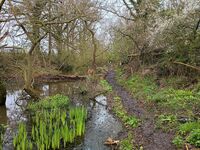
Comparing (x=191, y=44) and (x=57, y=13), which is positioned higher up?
(x=57, y=13)

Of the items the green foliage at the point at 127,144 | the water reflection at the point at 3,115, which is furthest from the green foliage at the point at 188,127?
the water reflection at the point at 3,115

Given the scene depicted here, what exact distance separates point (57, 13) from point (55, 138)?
8.87 meters

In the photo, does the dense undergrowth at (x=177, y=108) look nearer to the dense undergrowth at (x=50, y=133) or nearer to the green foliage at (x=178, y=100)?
the green foliage at (x=178, y=100)

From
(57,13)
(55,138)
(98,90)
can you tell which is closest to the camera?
(55,138)

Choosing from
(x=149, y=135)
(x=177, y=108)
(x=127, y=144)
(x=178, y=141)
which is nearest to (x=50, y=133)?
(x=127, y=144)

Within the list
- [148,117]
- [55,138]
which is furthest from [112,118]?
[55,138]

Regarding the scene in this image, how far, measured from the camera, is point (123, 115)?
13.8 m

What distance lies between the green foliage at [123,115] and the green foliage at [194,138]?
10.7ft

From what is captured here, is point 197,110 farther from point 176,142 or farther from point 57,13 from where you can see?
point 57,13

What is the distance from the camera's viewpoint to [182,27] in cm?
1573

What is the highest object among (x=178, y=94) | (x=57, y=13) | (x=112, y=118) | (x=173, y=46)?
(x=57, y=13)

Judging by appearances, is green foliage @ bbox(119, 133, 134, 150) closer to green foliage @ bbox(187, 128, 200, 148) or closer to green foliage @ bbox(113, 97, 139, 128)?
green foliage @ bbox(113, 97, 139, 128)

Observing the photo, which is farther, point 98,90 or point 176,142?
point 98,90

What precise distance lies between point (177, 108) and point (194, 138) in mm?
3724
